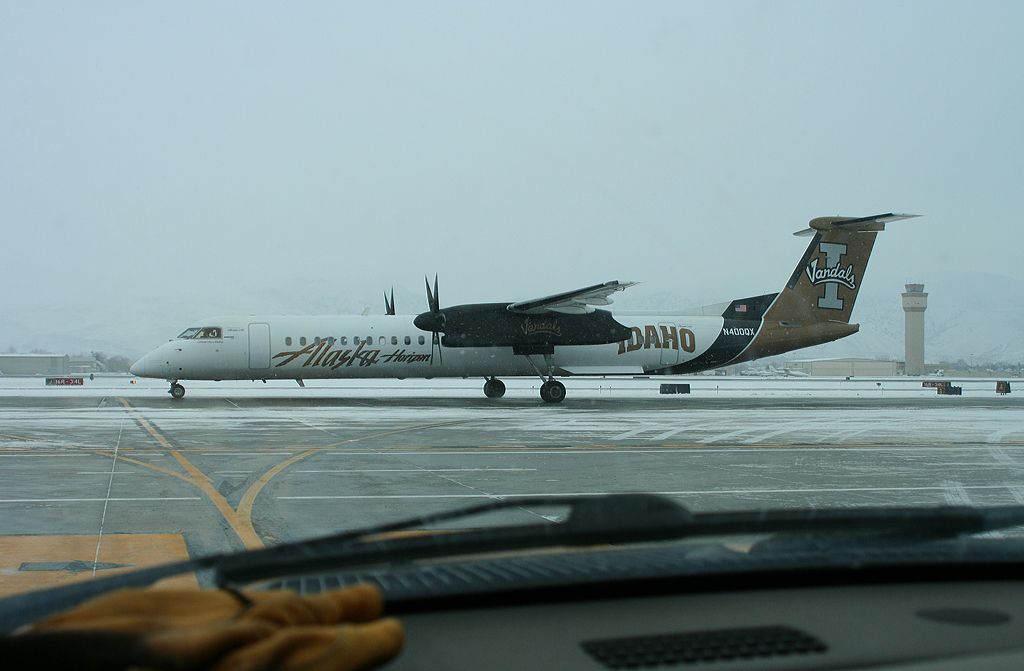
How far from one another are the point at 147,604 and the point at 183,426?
1980 centimetres

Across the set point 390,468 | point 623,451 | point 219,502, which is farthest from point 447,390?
point 219,502

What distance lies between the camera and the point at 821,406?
3055 cm

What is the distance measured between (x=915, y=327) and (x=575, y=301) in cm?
11673

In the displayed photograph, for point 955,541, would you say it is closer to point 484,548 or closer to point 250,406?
point 484,548

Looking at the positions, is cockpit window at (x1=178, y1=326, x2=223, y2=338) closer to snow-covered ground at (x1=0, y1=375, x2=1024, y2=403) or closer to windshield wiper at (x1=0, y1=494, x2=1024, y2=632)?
snow-covered ground at (x1=0, y1=375, x2=1024, y2=403)

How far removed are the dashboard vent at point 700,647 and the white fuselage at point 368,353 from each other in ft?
95.1

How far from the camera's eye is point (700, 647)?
2.14 meters

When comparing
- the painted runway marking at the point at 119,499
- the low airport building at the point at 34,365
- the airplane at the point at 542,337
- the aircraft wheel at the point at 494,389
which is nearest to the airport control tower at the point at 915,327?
the airplane at the point at 542,337

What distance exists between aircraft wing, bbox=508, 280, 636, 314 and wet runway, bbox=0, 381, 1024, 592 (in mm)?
5614

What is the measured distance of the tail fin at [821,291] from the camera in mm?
33375

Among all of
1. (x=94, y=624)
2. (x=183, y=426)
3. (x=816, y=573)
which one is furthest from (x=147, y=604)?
(x=183, y=426)

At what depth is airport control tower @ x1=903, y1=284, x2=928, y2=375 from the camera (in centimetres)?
13100

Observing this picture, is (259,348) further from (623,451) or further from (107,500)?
(107,500)

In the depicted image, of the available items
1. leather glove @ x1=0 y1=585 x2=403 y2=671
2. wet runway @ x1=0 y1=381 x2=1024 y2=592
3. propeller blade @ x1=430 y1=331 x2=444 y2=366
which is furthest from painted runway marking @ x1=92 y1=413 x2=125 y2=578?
propeller blade @ x1=430 y1=331 x2=444 y2=366
